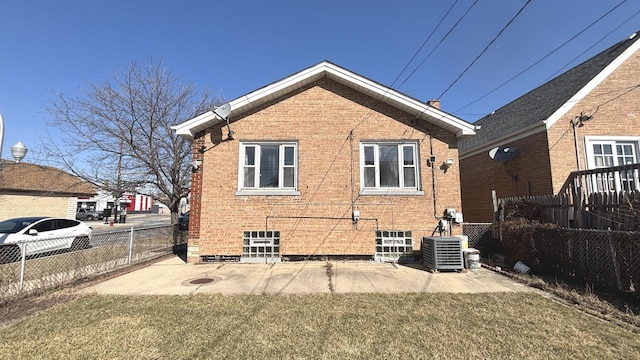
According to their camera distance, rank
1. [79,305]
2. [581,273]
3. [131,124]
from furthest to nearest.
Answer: [131,124] < [581,273] < [79,305]

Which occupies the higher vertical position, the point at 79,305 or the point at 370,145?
the point at 370,145

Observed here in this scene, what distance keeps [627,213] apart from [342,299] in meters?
6.76

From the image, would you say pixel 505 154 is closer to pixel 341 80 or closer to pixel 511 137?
pixel 511 137

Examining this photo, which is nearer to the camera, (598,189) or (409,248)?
(409,248)

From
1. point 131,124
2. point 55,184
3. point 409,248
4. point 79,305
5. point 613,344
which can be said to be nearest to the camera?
point 613,344

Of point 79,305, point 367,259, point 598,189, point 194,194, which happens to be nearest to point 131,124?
point 194,194

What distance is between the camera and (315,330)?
4.05m

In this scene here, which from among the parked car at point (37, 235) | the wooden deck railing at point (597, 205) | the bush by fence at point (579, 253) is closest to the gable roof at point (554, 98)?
the wooden deck railing at point (597, 205)

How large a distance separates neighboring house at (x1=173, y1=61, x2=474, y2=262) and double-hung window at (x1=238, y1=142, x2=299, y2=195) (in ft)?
0.11

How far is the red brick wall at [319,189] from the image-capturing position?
29.3ft

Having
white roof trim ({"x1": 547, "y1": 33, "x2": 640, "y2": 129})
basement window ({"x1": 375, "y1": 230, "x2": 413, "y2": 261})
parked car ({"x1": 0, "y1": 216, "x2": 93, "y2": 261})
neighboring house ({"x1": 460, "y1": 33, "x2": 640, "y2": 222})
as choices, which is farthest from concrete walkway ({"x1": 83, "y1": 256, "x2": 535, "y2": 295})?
white roof trim ({"x1": 547, "y1": 33, "x2": 640, "y2": 129})

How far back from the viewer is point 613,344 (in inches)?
144

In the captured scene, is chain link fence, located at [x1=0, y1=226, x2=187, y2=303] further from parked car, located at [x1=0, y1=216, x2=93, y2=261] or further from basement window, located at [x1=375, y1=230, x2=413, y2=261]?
basement window, located at [x1=375, y1=230, x2=413, y2=261]

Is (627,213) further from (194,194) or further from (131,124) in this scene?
(131,124)
